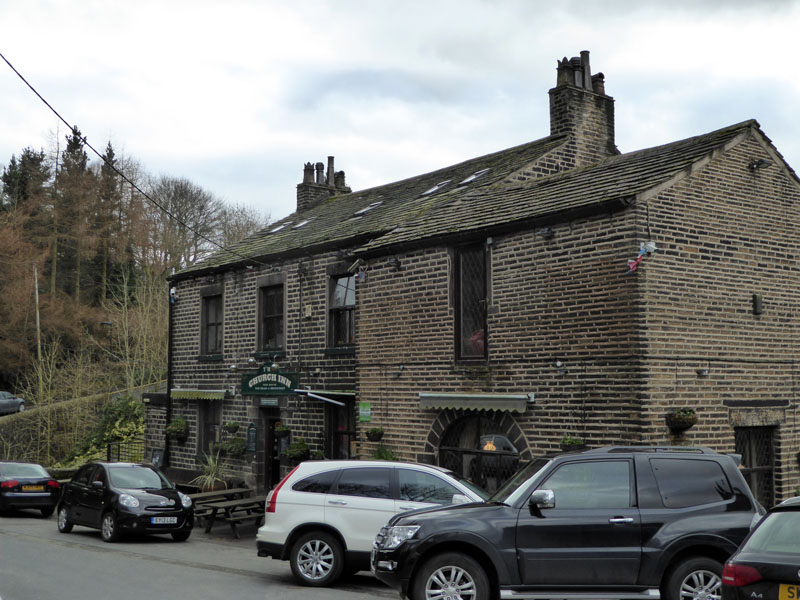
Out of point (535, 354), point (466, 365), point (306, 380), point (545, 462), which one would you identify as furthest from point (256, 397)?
point (545, 462)

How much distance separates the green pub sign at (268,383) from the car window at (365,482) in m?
8.12

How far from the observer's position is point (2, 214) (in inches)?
1833

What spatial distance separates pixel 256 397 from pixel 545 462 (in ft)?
42.6

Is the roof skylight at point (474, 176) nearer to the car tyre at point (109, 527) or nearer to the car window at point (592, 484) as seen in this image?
the car tyre at point (109, 527)

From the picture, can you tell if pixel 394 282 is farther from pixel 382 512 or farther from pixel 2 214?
pixel 2 214

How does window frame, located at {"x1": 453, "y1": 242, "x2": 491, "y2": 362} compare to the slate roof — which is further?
window frame, located at {"x1": 453, "y1": 242, "x2": 491, "y2": 362}

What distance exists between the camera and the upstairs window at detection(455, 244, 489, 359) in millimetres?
14430

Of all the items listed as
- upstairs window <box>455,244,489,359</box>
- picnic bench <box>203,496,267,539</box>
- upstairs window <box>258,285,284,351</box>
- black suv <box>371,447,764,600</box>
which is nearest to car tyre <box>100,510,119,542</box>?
picnic bench <box>203,496,267,539</box>

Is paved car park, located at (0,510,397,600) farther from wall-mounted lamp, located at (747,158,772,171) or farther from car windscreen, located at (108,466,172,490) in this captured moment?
wall-mounted lamp, located at (747,158,772,171)

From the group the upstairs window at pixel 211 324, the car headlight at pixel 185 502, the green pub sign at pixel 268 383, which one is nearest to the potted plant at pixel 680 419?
the car headlight at pixel 185 502

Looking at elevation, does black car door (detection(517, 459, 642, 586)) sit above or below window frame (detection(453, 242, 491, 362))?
below

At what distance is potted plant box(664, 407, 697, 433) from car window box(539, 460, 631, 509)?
371 cm

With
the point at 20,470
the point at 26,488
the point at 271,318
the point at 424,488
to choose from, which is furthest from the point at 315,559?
the point at 20,470

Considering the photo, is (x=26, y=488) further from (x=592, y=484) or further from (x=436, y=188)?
(x=592, y=484)
